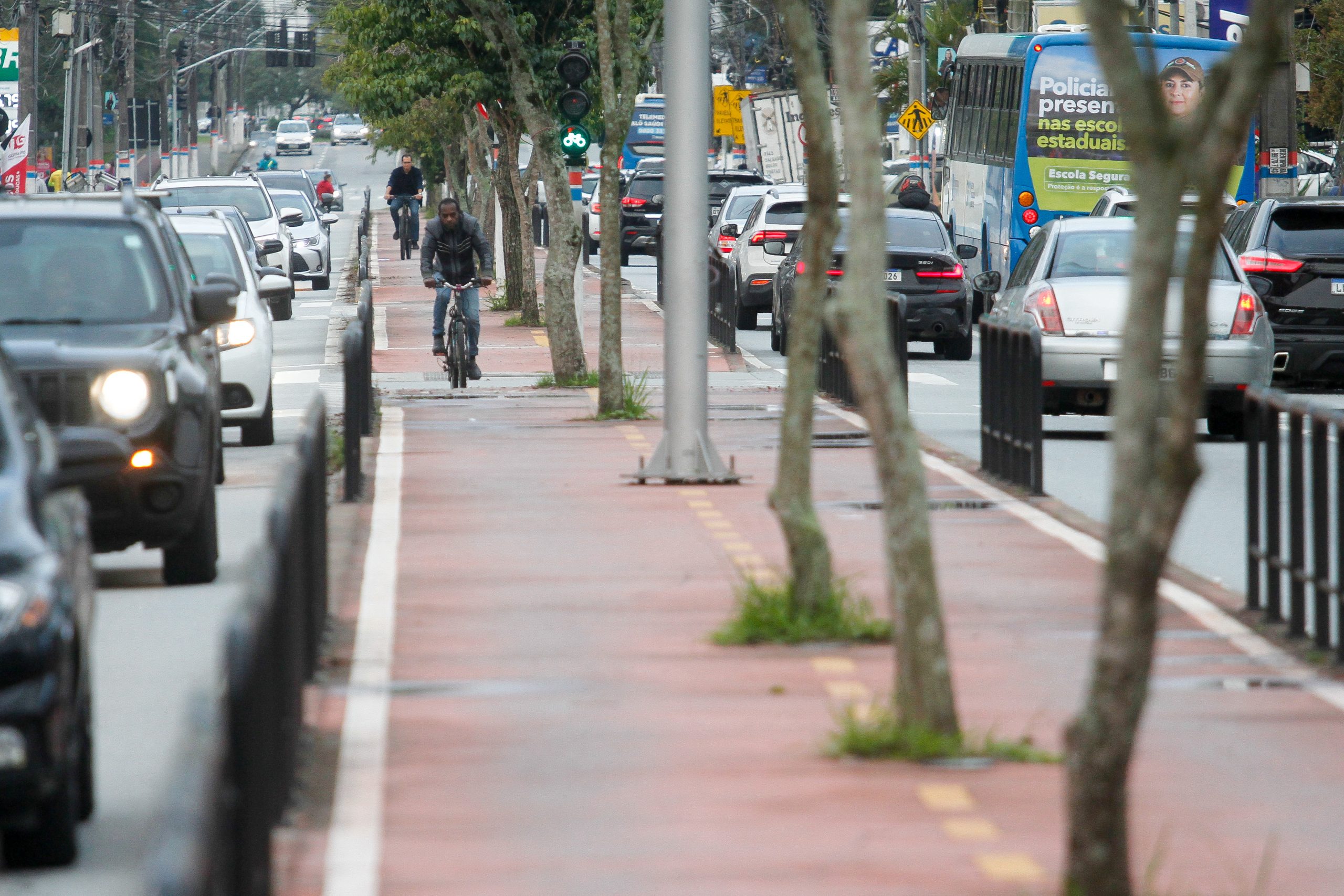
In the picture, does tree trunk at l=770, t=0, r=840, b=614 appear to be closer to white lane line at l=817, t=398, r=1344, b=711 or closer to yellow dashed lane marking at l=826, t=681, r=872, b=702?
white lane line at l=817, t=398, r=1344, b=711

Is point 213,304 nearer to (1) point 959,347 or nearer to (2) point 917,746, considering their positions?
(2) point 917,746

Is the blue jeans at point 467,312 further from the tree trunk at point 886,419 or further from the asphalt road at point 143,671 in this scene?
the tree trunk at point 886,419

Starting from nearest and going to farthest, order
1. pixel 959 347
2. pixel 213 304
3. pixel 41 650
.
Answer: pixel 41 650
pixel 213 304
pixel 959 347

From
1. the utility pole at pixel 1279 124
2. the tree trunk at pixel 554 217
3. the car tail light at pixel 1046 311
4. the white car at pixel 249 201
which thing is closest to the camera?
the car tail light at pixel 1046 311

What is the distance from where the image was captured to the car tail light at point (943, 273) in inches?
1061

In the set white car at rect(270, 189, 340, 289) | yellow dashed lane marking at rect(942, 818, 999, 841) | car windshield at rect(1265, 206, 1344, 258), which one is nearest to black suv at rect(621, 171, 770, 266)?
white car at rect(270, 189, 340, 289)

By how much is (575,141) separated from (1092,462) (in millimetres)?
6432

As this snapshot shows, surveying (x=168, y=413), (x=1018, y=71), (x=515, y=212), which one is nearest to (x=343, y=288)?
(x=515, y=212)

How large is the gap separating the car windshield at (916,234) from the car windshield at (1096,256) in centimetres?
881

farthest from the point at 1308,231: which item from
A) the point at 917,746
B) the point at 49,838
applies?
the point at 49,838

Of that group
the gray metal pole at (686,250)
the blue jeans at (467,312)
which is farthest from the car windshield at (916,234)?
the gray metal pole at (686,250)

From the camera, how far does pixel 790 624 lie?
910cm

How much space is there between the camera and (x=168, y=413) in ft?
35.0

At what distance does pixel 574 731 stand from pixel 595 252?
156 ft
